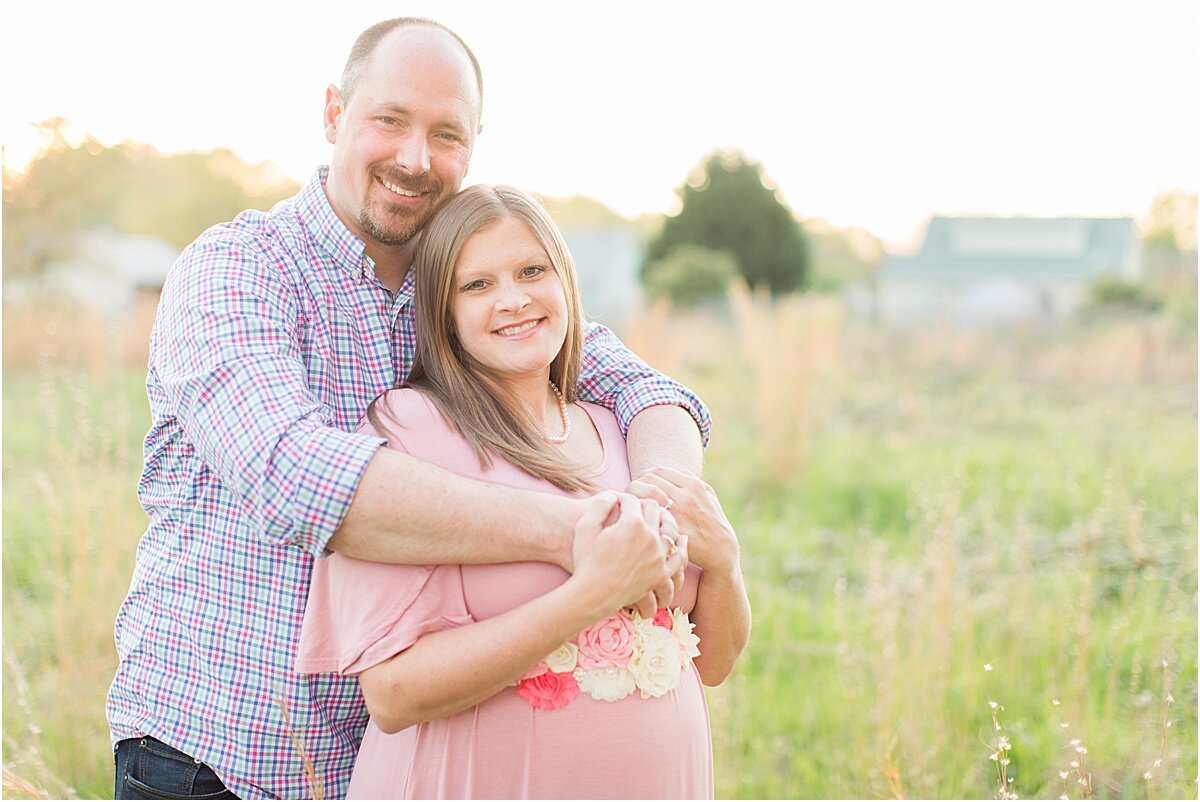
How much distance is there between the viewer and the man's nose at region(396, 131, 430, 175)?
2219 millimetres

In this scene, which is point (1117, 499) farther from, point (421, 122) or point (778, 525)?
point (421, 122)

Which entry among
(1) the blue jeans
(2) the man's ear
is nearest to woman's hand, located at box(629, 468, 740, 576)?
(1) the blue jeans

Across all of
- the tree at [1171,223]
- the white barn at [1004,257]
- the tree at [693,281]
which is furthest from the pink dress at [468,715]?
the white barn at [1004,257]

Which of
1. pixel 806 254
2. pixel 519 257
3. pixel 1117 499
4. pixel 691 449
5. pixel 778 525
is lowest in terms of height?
pixel 778 525

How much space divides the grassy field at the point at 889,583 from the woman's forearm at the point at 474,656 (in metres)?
1.06

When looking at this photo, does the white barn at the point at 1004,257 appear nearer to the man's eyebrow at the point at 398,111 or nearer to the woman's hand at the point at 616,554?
the man's eyebrow at the point at 398,111

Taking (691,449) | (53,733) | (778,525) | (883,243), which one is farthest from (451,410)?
(883,243)

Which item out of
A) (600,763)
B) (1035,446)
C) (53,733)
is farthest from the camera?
(1035,446)

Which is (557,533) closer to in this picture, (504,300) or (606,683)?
(606,683)

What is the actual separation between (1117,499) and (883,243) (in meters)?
43.9

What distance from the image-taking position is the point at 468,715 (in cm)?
183

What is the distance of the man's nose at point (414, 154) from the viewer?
2219mm

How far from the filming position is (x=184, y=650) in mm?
2061

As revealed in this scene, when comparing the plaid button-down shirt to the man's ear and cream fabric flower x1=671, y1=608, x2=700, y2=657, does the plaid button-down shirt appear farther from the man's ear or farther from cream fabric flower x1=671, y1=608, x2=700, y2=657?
cream fabric flower x1=671, y1=608, x2=700, y2=657
